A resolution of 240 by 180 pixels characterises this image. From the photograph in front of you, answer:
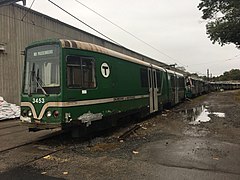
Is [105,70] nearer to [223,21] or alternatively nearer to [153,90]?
[153,90]

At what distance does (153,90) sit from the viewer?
14.0 m

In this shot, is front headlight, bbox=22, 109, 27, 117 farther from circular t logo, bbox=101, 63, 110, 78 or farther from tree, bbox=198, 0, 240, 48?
tree, bbox=198, 0, 240, 48

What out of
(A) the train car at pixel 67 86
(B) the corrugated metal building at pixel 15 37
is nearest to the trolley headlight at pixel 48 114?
(A) the train car at pixel 67 86

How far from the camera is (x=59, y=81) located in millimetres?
6988

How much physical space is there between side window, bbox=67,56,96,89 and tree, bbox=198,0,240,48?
15116 mm

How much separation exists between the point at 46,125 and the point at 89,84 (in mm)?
1769

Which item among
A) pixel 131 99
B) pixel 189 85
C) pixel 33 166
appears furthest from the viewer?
pixel 189 85

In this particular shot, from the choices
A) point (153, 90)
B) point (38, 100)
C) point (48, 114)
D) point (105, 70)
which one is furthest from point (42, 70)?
point (153, 90)

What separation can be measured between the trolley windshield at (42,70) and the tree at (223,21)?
1604 cm

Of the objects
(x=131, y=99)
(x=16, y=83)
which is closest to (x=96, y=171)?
(x=131, y=99)

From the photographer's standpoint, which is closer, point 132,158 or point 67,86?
point 132,158

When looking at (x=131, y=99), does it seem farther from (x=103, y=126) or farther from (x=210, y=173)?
(x=210, y=173)

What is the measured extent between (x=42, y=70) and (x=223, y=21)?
20652mm

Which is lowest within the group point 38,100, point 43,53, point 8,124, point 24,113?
point 8,124
